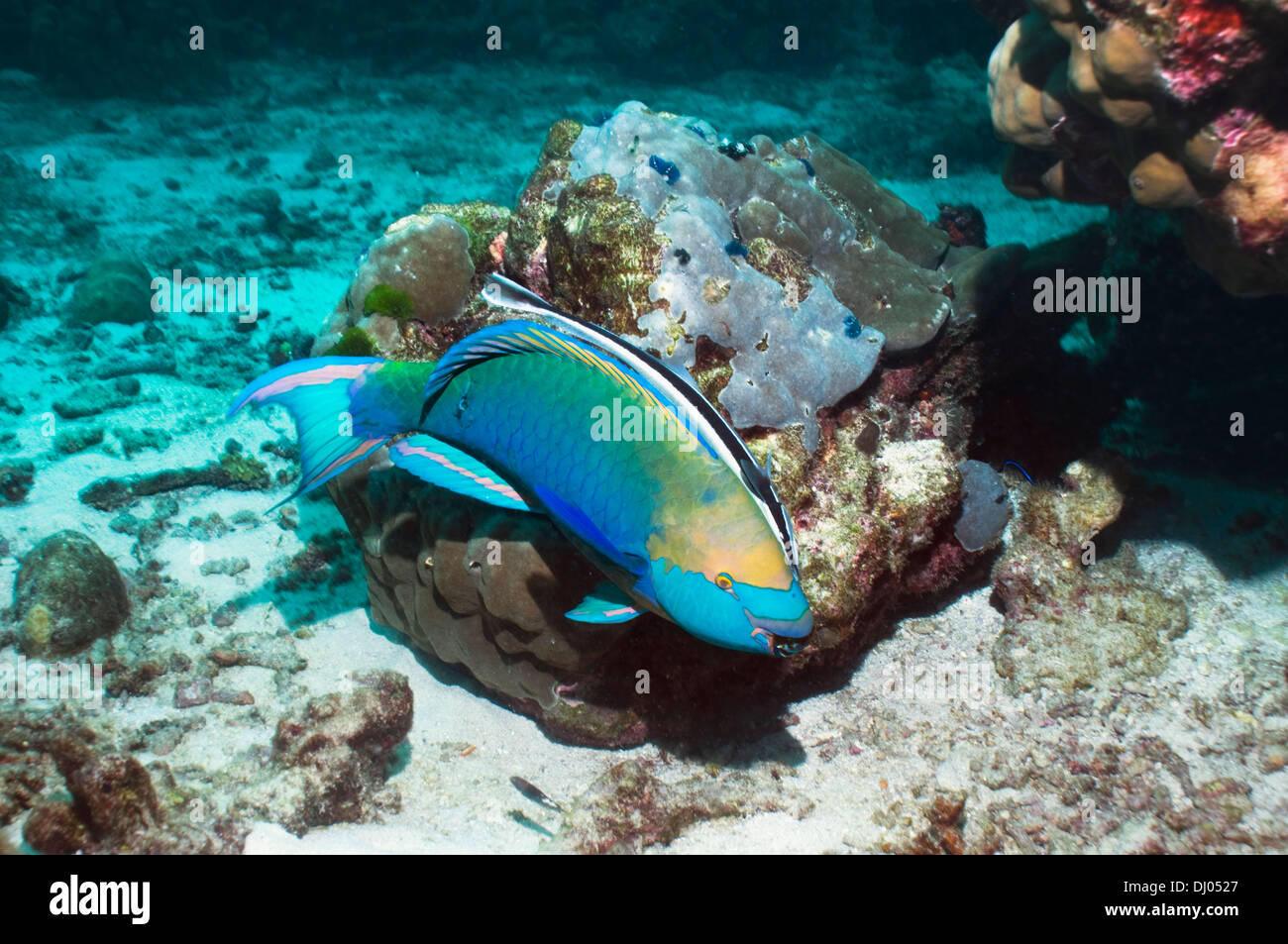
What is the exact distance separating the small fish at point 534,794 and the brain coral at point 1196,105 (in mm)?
4390

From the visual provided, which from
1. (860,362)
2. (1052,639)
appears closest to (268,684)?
(860,362)

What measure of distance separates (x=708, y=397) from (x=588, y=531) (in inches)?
60.6

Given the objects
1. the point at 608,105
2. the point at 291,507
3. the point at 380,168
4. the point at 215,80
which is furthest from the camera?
the point at 608,105

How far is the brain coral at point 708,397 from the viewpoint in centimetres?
340

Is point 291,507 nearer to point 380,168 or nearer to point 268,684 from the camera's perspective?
point 268,684

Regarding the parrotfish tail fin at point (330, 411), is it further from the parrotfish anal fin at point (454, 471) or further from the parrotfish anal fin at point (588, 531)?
the parrotfish anal fin at point (588, 531)

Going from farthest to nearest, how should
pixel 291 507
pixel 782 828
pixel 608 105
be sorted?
pixel 608 105, pixel 291 507, pixel 782 828

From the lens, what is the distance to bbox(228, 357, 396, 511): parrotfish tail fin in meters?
2.78

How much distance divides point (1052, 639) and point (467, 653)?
135 inches

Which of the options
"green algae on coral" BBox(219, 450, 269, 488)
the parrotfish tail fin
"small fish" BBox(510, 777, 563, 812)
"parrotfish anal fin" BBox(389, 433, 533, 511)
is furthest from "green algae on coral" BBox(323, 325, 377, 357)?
"green algae on coral" BBox(219, 450, 269, 488)

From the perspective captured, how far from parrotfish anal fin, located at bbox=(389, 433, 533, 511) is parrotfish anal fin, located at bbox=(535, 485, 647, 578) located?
321 millimetres

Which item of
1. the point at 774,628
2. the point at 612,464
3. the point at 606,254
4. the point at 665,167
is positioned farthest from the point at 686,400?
the point at 665,167

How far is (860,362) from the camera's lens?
3.93 meters

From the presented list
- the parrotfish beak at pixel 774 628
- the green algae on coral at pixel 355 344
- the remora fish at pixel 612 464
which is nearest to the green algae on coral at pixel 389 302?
the green algae on coral at pixel 355 344
